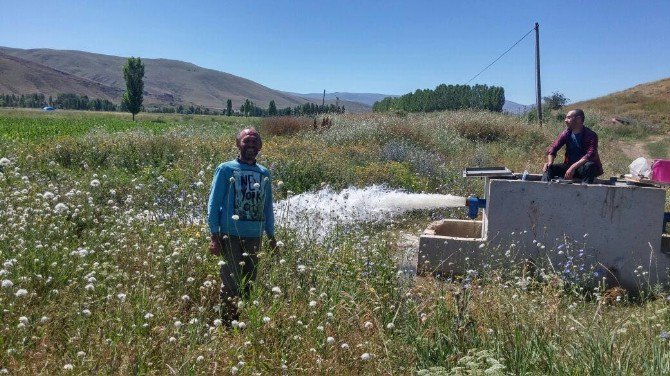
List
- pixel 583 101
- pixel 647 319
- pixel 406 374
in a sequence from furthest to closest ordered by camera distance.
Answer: pixel 583 101 → pixel 647 319 → pixel 406 374

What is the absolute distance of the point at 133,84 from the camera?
246 feet

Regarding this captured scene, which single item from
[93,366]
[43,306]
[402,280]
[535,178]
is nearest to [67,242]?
[43,306]

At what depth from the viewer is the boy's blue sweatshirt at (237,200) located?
475cm

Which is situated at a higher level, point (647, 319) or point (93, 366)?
point (647, 319)

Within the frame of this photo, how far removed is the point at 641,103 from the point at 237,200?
7771 centimetres

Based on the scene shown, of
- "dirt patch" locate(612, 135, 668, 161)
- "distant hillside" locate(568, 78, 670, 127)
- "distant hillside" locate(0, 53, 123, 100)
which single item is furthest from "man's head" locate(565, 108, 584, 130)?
"distant hillside" locate(0, 53, 123, 100)

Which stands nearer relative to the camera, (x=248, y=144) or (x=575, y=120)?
(x=248, y=144)

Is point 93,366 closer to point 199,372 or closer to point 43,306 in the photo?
point 199,372

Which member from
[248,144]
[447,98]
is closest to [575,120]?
[248,144]

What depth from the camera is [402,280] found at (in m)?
4.79

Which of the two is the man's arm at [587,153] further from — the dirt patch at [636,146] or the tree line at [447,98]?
the tree line at [447,98]

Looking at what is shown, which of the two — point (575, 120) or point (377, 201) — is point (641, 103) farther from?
point (575, 120)

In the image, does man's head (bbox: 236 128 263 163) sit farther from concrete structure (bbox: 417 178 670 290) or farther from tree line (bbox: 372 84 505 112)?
tree line (bbox: 372 84 505 112)

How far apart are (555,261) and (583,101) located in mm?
87209
